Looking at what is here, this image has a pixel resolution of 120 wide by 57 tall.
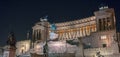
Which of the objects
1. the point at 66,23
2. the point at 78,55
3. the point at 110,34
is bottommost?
the point at 78,55

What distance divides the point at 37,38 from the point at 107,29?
33.8 meters

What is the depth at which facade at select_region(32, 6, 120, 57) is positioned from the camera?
2301 inches

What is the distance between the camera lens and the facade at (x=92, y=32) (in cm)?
5844

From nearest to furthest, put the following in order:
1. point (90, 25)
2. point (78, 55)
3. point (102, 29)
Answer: point (78, 55), point (102, 29), point (90, 25)

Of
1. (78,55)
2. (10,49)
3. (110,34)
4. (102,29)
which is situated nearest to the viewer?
(10,49)

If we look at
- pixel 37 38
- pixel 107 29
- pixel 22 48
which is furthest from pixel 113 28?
pixel 22 48

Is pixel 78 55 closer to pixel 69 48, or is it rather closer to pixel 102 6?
pixel 69 48

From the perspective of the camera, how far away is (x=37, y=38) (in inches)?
3858

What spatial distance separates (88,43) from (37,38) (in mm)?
30653

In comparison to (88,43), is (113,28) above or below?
above

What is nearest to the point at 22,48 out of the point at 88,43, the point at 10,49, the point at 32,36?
the point at 32,36

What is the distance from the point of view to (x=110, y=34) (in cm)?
7144

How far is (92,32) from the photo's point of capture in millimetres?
75188

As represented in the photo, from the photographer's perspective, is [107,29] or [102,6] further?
[102,6]
